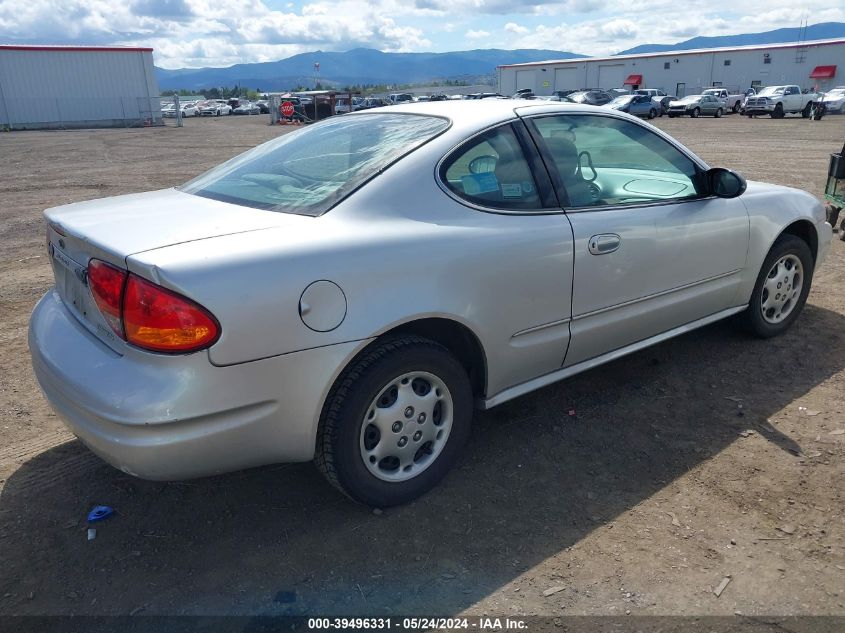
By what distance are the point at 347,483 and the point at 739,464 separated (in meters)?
1.88

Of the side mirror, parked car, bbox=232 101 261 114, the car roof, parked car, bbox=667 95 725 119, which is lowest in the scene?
parked car, bbox=232 101 261 114

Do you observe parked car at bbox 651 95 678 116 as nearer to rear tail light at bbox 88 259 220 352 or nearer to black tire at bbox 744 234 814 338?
black tire at bbox 744 234 814 338

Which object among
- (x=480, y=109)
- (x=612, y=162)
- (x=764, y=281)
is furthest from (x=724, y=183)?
(x=480, y=109)

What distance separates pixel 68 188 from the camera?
12.7m

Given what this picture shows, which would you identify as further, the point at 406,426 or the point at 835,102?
the point at 835,102

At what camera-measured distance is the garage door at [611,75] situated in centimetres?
6200

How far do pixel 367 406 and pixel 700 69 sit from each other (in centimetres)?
6130

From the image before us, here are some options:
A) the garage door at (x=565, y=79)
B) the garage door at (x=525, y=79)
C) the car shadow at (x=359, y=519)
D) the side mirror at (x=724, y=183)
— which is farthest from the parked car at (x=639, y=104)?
the car shadow at (x=359, y=519)

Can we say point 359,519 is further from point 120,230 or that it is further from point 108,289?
point 120,230

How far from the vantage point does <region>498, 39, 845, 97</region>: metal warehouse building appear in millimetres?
49250

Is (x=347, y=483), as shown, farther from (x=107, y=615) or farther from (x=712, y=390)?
(x=712, y=390)

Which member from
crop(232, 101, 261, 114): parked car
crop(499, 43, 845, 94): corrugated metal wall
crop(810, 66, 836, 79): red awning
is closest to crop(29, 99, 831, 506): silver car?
crop(810, 66, 836, 79): red awning

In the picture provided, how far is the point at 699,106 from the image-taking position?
3831 centimetres

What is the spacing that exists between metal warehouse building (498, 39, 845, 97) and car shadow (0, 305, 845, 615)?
55.4 m
